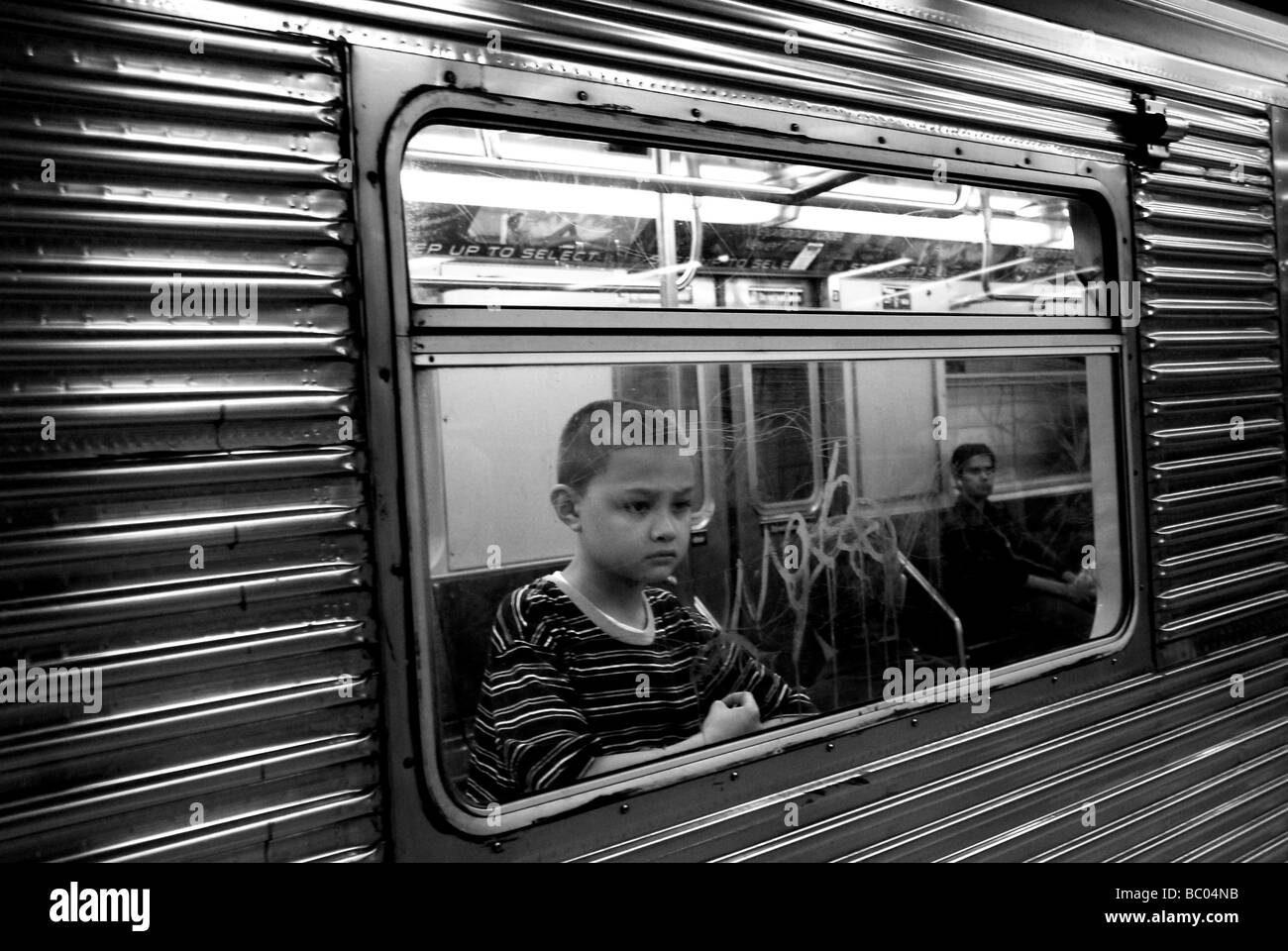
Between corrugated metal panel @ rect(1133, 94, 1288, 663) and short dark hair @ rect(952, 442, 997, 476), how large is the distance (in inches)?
17.3

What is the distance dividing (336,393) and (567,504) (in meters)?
0.62

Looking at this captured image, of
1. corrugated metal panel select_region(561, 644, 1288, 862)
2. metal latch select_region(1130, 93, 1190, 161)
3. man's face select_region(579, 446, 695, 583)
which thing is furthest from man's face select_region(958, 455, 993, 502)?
man's face select_region(579, 446, 695, 583)

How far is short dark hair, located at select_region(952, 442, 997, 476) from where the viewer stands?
291cm

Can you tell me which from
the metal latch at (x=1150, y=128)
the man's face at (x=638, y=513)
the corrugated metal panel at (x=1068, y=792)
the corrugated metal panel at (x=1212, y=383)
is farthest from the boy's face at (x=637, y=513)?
the metal latch at (x=1150, y=128)

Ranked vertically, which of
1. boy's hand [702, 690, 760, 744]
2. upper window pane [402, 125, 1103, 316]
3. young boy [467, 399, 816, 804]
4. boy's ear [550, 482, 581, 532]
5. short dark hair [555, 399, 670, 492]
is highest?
upper window pane [402, 125, 1103, 316]

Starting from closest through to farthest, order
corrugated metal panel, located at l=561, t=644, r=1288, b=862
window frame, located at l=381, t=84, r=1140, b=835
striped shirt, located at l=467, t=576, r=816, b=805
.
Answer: window frame, located at l=381, t=84, r=1140, b=835
striped shirt, located at l=467, t=576, r=816, b=805
corrugated metal panel, located at l=561, t=644, r=1288, b=862

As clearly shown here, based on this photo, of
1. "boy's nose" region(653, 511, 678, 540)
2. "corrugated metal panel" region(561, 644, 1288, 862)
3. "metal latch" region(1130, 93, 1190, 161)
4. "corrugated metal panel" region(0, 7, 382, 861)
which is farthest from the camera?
"metal latch" region(1130, 93, 1190, 161)

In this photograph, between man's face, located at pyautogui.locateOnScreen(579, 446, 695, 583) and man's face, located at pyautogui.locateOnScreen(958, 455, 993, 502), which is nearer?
man's face, located at pyautogui.locateOnScreen(579, 446, 695, 583)

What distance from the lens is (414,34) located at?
5.65ft

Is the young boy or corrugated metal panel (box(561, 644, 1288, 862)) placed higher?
the young boy

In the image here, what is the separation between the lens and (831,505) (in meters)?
2.46

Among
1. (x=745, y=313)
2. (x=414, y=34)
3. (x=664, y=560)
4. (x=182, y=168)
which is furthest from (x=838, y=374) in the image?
(x=182, y=168)

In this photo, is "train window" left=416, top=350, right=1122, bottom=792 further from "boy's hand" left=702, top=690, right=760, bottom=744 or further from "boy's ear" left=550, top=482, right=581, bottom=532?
"boy's hand" left=702, top=690, right=760, bottom=744

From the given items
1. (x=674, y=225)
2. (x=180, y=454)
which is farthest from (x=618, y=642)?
(x=674, y=225)
